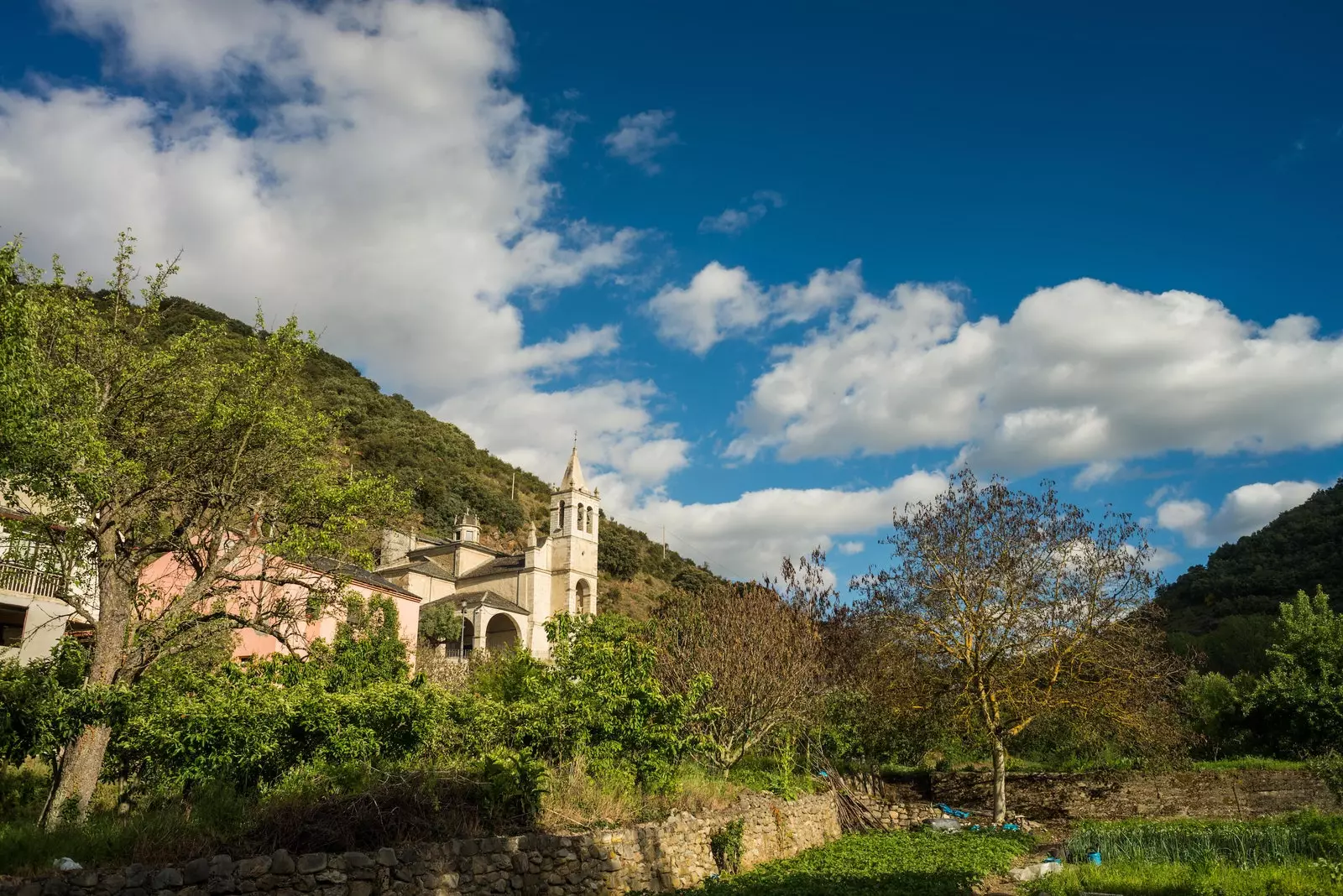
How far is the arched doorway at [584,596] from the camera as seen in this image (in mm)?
56781

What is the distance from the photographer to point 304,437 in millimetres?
16719

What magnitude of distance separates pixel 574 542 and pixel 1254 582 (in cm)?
4164

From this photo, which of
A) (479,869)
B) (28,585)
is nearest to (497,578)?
(28,585)

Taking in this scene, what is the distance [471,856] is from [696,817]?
15.6ft

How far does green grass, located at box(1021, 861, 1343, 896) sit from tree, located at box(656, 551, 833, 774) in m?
7.92

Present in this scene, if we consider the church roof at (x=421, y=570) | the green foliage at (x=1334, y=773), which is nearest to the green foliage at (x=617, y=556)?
the church roof at (x=421, y=570)

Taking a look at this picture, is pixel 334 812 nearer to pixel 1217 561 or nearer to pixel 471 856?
pixel 471 856

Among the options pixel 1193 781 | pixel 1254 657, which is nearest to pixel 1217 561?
pixel 1254 657

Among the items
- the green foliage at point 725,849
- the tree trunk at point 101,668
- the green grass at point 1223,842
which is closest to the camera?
the tree trunk at point 101,668

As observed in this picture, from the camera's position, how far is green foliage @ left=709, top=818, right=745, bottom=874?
14.4 meters

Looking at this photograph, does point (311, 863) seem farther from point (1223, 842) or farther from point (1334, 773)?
point (1334, 773)

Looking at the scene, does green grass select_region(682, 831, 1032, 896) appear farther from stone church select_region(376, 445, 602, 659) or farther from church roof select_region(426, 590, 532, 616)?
church roof select_region(426, 590, 532, 616)

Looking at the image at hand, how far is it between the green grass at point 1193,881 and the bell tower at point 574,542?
43.2 m

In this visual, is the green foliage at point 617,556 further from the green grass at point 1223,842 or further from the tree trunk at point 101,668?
the tree trunk at point 101,668
